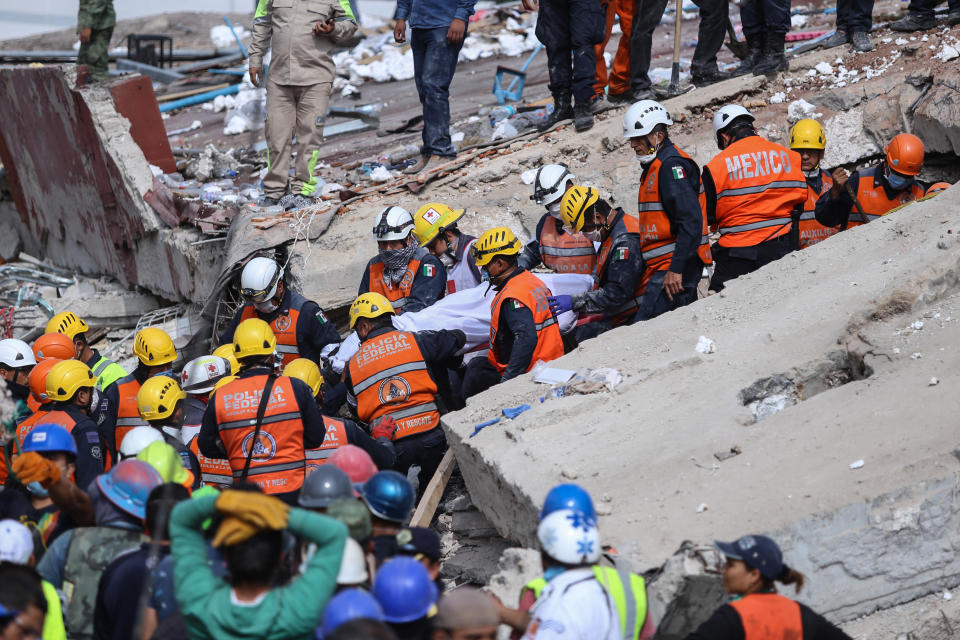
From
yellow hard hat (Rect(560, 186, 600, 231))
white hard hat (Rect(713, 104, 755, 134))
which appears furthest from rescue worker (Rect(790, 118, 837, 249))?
yellow hard hat (Rect(560, 186, 600, 231))

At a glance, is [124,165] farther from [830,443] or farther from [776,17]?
[830,443]

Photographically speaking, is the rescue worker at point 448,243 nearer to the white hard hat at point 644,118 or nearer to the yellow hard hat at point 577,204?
the yellow hard hat at point 577,204

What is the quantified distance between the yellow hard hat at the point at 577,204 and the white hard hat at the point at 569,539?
3913 mm

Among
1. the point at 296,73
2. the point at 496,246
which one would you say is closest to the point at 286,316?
the point at 496,246

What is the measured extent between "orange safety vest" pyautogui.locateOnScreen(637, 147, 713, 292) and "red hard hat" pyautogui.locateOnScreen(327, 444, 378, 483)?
11.4 feet

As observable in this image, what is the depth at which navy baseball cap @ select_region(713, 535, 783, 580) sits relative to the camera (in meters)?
3.62

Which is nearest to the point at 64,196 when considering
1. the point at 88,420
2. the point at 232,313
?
the point at 232,313

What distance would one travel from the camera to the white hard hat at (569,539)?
3.54 meters

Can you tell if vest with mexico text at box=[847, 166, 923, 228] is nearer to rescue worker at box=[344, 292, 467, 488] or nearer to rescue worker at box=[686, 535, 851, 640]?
rescue worker at box=[344, 292, 467, 488]

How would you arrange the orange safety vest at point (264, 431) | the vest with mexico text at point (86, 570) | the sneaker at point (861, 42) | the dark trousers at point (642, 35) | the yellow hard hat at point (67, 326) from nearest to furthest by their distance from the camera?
the vest with mexico text at point (86, 570)
the orange safety vest at point (264, 431)
the yellow hard hat at point (67, 326)
the dark trousers at point (642, 35)
the sneaker at point (861, 42)

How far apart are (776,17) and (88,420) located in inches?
267

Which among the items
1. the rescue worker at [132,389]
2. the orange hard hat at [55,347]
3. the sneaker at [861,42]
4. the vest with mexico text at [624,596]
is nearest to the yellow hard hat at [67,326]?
the orange hard hat at [55,347]

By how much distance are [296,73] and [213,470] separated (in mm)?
4145

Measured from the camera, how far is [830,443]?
4.90 meters
